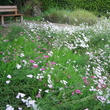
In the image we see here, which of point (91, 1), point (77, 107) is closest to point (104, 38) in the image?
point (77, 107)

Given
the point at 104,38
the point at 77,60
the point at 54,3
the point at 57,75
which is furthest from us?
the point at 54,3

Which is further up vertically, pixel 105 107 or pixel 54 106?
pixel 54 106

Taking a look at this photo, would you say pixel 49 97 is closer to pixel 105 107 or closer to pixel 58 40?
pixel 105 107

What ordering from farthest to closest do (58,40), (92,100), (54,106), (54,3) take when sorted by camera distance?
(54,3) → (58,40) → (92,100) → (54,106)

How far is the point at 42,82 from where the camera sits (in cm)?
226

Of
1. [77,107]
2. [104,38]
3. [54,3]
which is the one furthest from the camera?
[54,3]

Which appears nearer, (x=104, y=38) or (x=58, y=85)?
(x=58, y=85)

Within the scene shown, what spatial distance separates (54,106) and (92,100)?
0.61 meters

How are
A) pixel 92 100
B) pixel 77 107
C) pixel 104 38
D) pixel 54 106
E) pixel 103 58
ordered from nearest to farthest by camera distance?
pixel 54 106, pixel 77 107, pixel 92 100, pixel 103 58, pixel 104 38

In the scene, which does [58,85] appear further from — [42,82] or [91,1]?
[91,1]

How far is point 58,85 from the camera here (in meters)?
2.31

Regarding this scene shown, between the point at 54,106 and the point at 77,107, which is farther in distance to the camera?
the point at 77,107

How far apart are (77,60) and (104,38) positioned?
180 centimetres

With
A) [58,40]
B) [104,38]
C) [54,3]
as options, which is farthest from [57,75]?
[54,3]
